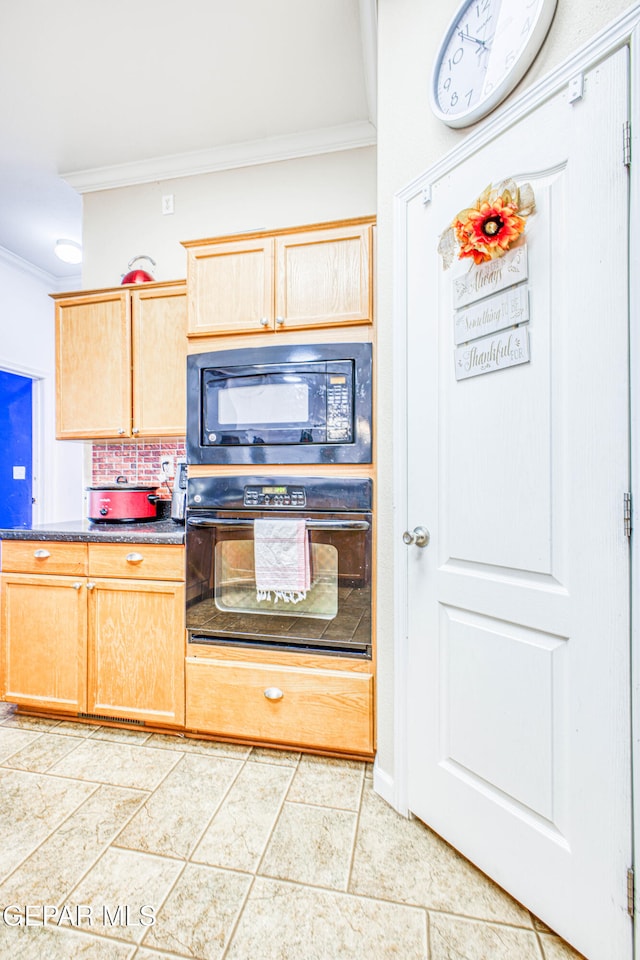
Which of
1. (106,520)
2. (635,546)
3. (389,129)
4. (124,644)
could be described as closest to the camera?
(635,546)

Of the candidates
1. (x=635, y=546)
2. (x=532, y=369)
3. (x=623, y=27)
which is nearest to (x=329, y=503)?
(x=532, y=369)

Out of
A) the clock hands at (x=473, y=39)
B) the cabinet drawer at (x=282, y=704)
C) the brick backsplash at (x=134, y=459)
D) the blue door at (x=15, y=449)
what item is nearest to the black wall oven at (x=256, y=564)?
the cabinet drawer at (x=282, y=704)

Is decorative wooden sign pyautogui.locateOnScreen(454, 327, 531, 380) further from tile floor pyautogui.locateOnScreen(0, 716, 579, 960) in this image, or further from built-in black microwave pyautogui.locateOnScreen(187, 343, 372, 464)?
tile floor pyautogui.locateOnScreen(0, 716, 579, 960)

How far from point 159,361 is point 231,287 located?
0.65m

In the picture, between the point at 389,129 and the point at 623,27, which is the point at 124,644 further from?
the point at 623,27

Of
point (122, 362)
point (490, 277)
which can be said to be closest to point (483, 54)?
point (490, 277)

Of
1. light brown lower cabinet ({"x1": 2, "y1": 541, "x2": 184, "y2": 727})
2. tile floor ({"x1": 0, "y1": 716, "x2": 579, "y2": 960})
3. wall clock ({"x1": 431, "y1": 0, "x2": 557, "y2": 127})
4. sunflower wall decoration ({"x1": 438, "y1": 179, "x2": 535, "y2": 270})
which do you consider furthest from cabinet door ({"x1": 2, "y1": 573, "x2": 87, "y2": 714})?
wall clock ({"x1": 431, "y1": 0, "x2": 557, "y2": 127})

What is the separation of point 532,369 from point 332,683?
1313 mm

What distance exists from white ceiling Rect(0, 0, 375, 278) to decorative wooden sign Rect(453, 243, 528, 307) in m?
1.38

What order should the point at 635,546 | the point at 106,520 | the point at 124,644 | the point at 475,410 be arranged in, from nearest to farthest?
the point at 635,546 → the point at 475,410 → the point at 124,644 → the point at 106,520

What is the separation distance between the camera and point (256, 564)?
1814 millimetres

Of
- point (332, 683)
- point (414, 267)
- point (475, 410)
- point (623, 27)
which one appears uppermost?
point (623, 27)

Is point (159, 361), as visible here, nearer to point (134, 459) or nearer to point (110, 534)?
point (134, 459)

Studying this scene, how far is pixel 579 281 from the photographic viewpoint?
1.04 meters
